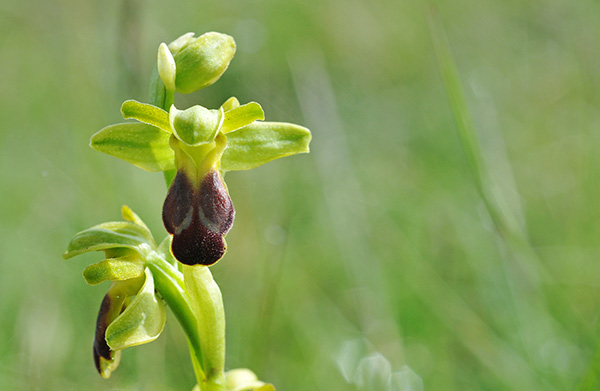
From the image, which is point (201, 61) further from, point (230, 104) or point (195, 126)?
point (195, 126)

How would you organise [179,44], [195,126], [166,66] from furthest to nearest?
1. [179,44]
2. [166,66]
3. [195,126]

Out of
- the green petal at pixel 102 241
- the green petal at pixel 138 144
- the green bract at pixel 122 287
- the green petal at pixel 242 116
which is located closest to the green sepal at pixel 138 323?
the green bract at pixel 122 287

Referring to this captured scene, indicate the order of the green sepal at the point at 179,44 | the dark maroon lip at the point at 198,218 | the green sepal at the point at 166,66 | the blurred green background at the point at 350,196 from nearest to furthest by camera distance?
1. the dark maroon lip at the point at 198,218
2. the green sepal at the point at 166,66
3. the green sepal at the point at 179,44
4. the blurred green background at the point at 350,196

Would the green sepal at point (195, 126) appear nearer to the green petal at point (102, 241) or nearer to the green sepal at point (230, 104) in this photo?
the green sepal at point (230, 104)

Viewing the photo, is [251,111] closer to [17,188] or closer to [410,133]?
[17,188]

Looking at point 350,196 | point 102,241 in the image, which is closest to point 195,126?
point 102,241
